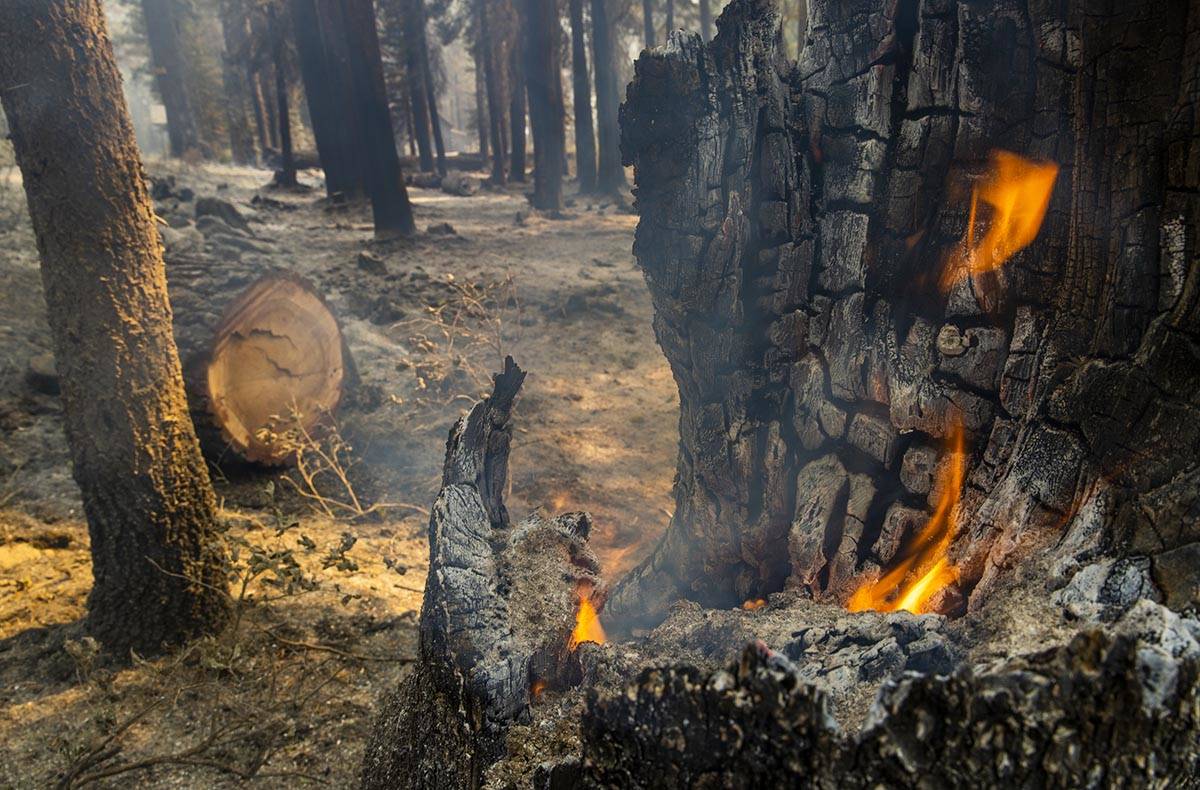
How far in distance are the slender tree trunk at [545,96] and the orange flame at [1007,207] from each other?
13.5 metres

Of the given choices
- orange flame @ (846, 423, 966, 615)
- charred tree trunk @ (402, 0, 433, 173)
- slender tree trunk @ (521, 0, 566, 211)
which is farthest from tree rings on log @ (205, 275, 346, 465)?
charred tree trunk @ (402, 0, 433, 173)

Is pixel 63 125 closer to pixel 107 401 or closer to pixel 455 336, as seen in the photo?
pixel 107 401

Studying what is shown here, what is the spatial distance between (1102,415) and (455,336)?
749 centimetres

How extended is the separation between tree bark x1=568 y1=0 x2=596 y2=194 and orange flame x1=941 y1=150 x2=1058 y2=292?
15.4 meters

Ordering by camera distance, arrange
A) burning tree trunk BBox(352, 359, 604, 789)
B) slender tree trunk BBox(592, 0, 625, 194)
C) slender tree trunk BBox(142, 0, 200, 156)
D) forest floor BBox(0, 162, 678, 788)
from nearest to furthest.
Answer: burning tree trunk BBox(352, 359, 604, 789) < forest floor BBox(0, 162, 678, 788) < slender tree trunk BBox(592, 0, 625, 194) < slender tree trunk BBox(142, 0, 200, 156)

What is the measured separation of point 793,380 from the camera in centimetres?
277

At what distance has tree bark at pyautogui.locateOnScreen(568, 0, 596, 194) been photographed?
51.6 ft

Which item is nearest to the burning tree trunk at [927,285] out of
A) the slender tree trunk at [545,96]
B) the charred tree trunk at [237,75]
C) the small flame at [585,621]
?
the small flame at [585,621]

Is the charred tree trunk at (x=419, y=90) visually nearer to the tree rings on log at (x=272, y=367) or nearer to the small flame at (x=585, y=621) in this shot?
the tree rings on log at (x=272, y=367)

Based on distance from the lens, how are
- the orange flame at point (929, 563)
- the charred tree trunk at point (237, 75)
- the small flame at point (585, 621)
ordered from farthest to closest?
the charred tree trunk at point (237, 75)
the small flame at point (585, 621)
the orange flame at point (929, 563)

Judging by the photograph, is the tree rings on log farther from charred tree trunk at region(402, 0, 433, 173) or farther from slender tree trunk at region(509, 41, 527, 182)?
charred tree trunk at region(402, 0, 433, 173)

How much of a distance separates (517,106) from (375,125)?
8.29 meters

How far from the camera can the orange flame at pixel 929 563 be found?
229 cm

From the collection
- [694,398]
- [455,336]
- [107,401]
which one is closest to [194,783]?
[107,401]
